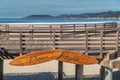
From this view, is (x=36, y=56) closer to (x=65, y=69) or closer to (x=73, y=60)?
(x=73, y=60)

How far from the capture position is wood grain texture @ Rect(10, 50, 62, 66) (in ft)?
37.2

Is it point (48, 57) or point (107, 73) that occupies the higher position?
point (48, 57)

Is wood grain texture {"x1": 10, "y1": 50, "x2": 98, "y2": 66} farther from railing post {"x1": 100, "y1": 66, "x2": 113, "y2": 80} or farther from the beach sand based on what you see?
the beach sand

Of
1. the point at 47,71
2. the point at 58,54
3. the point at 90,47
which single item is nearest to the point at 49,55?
the point at 58,54

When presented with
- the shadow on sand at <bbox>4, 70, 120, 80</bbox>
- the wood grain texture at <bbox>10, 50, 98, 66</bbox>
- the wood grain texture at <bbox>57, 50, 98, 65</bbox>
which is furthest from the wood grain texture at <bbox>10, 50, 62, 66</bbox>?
the shadow on sand at <bbox>4, 70, 120, 80</bbox>

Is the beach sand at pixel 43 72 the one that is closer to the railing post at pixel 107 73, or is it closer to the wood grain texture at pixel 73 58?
the railing post at pixel 107 73

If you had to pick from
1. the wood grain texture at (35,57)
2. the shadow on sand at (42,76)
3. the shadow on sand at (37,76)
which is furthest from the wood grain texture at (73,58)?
the shadow on sand at (37,76)

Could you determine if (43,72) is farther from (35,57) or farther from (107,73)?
(35,57)

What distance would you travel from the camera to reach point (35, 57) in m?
11.4

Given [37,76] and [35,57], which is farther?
[37,76]

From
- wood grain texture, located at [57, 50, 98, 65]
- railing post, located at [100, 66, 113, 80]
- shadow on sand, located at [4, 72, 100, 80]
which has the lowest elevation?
shadow on sand, located at [4, 72, 100, 80]

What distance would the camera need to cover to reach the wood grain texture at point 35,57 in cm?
1135

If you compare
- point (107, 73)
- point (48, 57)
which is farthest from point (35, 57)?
point (107, 73)

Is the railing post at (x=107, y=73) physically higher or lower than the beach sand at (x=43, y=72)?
higher
